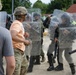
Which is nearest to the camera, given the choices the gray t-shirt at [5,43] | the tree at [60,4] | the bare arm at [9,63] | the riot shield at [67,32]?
the gray t-shirt at [5,43]

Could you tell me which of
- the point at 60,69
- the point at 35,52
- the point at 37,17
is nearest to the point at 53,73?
the point at 60,69

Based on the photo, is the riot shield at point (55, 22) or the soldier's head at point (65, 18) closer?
the soldier's head at point (65, 18)

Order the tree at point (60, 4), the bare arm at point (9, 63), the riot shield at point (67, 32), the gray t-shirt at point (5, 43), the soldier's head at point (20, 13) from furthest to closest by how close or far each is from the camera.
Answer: the tree at point (60, 4) → the riot shield at point (67, 32) → the soldier's head at point (20, 13) → the bare arm at point (9, 63) → the gray t-shirt at point (5, 43)

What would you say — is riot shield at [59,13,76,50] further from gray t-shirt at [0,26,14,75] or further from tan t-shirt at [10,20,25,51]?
gray t-shirt at [0,26,14,75]

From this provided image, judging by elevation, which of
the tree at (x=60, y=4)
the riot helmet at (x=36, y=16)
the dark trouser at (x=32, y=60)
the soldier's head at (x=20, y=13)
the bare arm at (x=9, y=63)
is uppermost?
the soldier's head at (x=20, y=13)

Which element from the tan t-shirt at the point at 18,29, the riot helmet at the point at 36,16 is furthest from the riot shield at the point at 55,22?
the tan t-shirt at the point at 18,29

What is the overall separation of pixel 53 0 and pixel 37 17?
66.0m

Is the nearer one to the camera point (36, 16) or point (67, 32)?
point (67, 32)

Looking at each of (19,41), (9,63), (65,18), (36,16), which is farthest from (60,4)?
(9,63)

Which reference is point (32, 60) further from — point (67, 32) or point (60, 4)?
point (60, 4)

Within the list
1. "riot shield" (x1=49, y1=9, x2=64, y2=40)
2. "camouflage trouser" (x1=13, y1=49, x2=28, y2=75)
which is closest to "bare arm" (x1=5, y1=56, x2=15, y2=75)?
"camouflage trouser" (x1=13, y1=49, x2=28, y2=75)

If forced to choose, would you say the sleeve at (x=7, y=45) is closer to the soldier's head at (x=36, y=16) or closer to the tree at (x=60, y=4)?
the soldier's head at (x=36, y=16)

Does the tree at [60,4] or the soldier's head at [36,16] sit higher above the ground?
the soldier's head at [36,16]

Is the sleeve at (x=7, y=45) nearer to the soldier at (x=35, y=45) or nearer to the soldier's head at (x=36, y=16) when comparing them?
the soldier at (x=35, y=45)
